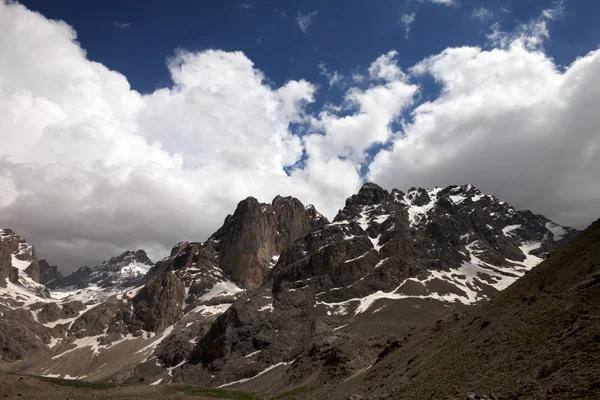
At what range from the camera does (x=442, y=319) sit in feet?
233

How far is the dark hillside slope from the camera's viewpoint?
2722cm

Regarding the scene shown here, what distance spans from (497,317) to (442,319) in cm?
2635

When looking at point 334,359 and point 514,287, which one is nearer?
point 514,287

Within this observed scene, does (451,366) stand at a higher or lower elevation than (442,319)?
lower

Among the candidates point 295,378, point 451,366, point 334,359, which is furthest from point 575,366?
point 295,378

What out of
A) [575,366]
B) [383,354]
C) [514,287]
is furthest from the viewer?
[383,354]

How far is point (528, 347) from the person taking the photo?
33750mm

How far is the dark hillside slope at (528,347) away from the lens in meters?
27.2

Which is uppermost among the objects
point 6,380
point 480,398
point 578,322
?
point 6,380

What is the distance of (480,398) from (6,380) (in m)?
57.6

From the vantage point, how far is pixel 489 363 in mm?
35562

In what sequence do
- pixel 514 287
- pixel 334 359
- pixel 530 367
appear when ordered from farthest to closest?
pixel 334 359 < pixel 514 287 < pixel 530 367

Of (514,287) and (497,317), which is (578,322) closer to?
(497,317)

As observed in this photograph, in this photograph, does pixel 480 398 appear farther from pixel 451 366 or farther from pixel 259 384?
pixel 259 384
